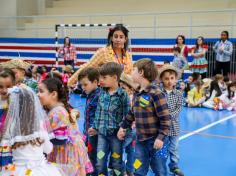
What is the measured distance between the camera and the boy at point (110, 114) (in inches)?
149

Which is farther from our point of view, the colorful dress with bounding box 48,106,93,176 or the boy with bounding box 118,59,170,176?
the boy with bounding box 118,59,170,176

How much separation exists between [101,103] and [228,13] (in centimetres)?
1078

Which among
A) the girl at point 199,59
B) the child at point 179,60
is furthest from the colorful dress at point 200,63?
the child at point 179,60

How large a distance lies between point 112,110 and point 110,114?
43mm

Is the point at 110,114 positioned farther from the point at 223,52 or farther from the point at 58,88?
the point at 223,52

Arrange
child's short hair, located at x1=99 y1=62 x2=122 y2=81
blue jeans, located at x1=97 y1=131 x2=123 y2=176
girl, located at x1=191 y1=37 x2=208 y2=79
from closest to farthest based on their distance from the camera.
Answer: child's short hair, located at x1=99 y1=62 x2=122 y2=81
blue jeans, located at x1=97 y1=131 x2=123 y2=176
girl, located at x1=191 y1=37 x2=208 y2=79

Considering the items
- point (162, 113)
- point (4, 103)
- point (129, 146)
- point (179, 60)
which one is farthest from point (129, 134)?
point (179, 60)

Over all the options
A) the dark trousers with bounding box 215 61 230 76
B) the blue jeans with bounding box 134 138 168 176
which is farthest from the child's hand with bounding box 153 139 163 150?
the dark trousers with bounding box 215 61 230 76

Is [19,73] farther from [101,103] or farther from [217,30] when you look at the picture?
[217,30]

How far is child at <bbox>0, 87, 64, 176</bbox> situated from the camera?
2.82 meters

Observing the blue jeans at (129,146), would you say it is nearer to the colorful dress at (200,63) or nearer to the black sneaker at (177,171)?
the black sneaker at (177,171)

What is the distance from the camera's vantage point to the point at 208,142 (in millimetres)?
6074

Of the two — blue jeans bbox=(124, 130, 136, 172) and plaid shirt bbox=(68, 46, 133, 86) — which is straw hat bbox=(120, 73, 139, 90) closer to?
plaid shirt bbox=(68, 46, 133, 86)

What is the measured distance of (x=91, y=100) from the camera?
4.05 metres
